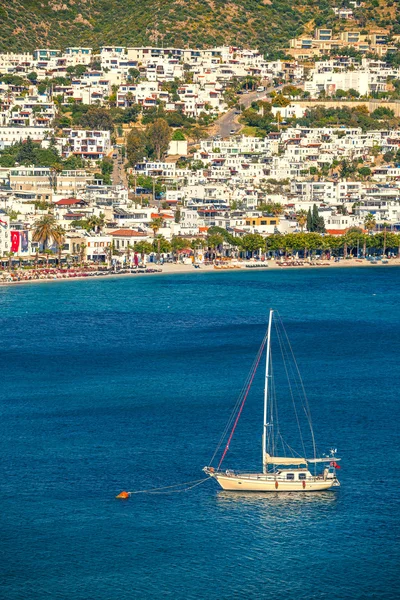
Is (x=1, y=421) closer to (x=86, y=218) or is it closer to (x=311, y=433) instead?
(x=311, y=433)

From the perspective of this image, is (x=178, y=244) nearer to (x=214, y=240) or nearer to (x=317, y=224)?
(x=214, y=240)

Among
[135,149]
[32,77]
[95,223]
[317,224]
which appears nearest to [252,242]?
[317,224]

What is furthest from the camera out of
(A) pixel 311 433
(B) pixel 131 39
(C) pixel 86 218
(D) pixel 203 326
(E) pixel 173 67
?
(B) pixel 131 39

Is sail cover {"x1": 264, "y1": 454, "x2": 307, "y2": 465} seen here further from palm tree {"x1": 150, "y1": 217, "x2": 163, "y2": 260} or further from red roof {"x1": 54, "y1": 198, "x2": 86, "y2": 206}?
red roof {"x1": 54, "y1": 198, "x2": 86, "y2": 206}

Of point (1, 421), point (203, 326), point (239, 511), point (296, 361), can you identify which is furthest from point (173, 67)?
point (239, 511)

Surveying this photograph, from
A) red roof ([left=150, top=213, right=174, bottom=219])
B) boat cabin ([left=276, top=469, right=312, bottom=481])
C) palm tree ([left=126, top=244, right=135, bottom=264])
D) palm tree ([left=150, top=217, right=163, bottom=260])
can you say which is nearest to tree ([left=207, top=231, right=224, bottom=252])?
palm tree ([left=150, top=217, right=163, bottom=260])
